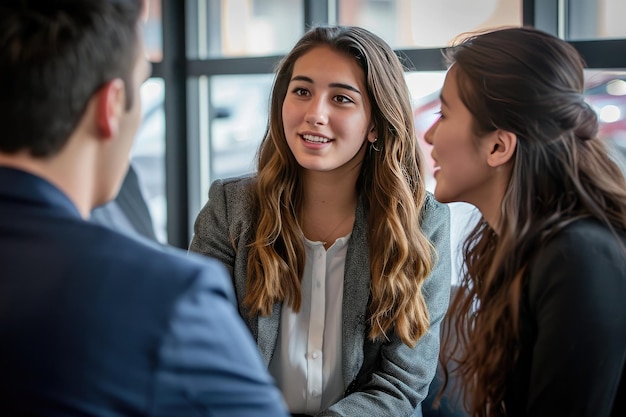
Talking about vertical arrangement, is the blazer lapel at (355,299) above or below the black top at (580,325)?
below

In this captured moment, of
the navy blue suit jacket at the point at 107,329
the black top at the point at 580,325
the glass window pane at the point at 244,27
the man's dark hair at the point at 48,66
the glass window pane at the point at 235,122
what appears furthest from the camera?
the glass window pane at the point at 235,122

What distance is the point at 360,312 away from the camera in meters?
2.04

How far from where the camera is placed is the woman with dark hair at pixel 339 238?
80.0 inches

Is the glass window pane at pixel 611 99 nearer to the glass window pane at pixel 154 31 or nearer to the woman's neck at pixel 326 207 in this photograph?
the woman's neck at pixel 326 207

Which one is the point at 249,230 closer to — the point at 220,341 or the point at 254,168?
the point at 254,168

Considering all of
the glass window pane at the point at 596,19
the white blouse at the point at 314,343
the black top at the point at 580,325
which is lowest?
the white blouse at the point at 314,343

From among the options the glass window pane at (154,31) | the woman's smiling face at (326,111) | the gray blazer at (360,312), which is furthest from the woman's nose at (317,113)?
the glass window pane at (154,31)

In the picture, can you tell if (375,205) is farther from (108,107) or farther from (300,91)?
(108,107)

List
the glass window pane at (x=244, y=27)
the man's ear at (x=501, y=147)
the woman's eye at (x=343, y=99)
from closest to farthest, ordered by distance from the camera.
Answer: the man's ear at (x=501, y=147), the woman's eye at (x=343, y=99), the glass window pane at (x=244, y=27)

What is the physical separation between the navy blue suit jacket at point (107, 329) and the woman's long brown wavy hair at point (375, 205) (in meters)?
1.11

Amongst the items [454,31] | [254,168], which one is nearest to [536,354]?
[254,168]

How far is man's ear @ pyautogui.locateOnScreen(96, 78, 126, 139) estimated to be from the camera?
3.33 ft

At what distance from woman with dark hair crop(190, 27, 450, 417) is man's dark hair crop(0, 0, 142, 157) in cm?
110

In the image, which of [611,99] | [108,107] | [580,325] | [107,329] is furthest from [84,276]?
[611,99]
